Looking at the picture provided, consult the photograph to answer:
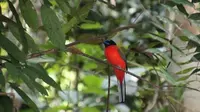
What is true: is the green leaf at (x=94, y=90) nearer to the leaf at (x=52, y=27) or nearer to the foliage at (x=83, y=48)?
the foliage at (x=83, y=48)

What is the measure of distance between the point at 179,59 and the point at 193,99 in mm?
Answer: 166

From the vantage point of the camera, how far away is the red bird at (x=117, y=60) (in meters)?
1.72

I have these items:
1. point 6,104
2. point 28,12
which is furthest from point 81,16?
point 6,104

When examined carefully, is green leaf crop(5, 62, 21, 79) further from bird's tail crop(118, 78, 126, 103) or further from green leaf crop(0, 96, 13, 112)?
bird's tail crop(118, 78, 126, 103)

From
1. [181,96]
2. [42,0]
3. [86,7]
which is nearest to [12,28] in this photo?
[42,0]

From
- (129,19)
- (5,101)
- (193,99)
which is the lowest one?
(5,101)

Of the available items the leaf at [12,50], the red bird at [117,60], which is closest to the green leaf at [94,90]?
the red bird at [117,60]

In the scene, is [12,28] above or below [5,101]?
above

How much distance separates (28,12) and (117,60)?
729 millimetres

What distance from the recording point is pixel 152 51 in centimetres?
142

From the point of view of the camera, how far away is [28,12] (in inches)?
41.5

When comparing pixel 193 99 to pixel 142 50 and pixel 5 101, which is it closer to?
pixel 142 50

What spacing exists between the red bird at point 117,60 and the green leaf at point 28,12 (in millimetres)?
664

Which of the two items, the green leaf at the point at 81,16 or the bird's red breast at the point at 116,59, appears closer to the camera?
the green leaf at the point at 81,16
